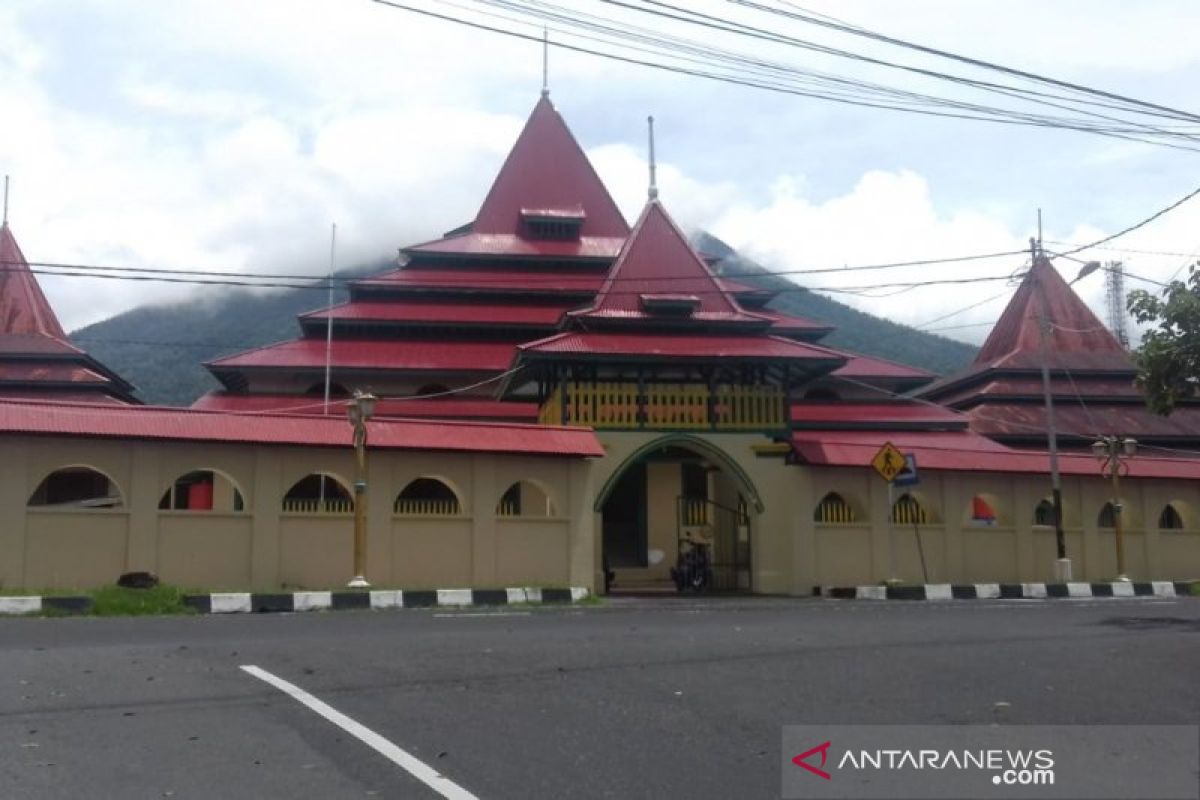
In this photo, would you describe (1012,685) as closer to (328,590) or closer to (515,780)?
(515,780)

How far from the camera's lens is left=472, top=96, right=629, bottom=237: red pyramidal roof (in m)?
34.1

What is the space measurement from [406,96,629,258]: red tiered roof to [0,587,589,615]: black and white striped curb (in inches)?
627

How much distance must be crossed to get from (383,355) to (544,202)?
7.38 metres

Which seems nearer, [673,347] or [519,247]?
[673,347]

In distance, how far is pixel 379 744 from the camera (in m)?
6.61

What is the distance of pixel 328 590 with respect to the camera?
17.5m

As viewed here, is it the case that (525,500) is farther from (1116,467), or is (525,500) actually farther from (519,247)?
(519,247)

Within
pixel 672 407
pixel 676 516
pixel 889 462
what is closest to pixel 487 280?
pixel 676 516

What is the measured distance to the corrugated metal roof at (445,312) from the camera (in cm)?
3022

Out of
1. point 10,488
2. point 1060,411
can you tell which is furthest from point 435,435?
point 1060,411

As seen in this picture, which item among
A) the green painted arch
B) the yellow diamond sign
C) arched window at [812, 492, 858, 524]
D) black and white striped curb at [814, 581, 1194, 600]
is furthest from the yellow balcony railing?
black and white striped curb at [814, 581, 1194, 600]

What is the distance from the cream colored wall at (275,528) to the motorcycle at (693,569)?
3181 mm

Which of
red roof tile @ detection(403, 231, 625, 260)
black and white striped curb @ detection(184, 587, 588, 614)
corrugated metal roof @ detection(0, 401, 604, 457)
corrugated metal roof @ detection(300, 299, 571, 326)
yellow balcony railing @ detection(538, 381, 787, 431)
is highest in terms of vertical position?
red roof tile @ detection(403, 231, 625, 260)

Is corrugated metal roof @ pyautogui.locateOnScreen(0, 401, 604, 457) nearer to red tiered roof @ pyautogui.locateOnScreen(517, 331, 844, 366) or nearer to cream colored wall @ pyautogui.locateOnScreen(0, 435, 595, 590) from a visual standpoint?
cream colored wall @ pyautogui.locateOnScreen(0, 435, 595, 590)
